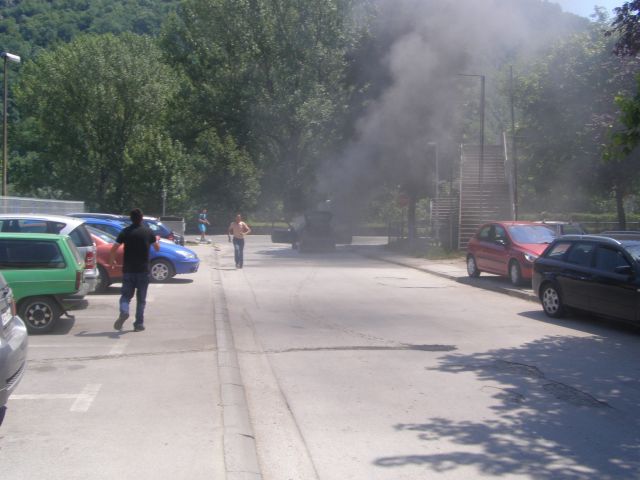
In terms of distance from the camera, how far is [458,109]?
30.0 meters

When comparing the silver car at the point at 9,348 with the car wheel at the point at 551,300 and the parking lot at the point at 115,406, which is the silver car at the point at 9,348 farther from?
the car wheel at the point at 551,300

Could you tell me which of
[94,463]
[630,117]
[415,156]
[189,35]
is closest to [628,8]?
[630,117]

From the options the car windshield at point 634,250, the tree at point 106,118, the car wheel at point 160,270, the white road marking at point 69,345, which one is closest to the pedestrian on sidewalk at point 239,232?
the car wheel at point 160,270

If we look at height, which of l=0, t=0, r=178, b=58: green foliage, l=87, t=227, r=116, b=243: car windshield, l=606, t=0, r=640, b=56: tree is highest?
l=0, t=0, r=178, b=58: green foliage

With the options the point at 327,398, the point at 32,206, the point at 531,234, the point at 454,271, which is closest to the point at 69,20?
the point at 32,206

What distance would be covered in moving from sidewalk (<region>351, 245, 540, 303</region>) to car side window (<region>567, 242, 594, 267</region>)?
237 centimetres

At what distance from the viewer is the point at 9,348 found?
516 centimetres

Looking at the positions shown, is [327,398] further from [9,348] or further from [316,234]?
[316,234]

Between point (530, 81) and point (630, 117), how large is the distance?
24190 mm

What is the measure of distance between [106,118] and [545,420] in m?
35.3

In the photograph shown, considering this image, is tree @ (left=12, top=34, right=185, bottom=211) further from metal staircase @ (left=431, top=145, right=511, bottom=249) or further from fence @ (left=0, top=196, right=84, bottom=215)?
metal staircase @ (left=431, top=145, right=511, bottom=249)

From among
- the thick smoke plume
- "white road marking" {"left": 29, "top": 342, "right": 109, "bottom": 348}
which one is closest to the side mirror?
"white road marking" {"left": 29, "top": 342, "right": 109, "bottom": 348}

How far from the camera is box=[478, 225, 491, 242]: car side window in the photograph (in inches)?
696

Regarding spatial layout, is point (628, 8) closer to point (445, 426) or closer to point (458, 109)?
point (445, 426)
